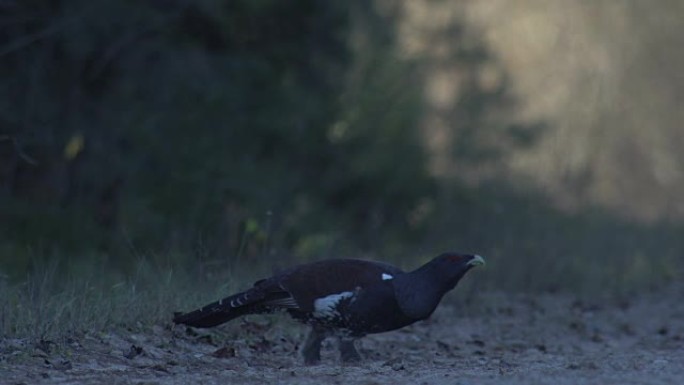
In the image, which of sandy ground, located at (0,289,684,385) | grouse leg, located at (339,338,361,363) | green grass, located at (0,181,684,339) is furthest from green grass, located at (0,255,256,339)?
grouse leg, located at (339,338,361,363)

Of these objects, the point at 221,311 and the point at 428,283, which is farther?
the point at 221,311

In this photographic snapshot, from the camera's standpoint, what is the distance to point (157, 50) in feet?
67.4

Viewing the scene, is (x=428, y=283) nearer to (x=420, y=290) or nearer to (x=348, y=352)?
(x=420, y=290)

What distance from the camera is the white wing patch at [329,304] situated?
1081cm

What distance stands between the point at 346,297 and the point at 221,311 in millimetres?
1023

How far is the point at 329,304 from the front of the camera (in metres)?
10.8

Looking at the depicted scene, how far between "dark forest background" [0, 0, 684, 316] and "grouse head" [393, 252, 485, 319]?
13.0 ft

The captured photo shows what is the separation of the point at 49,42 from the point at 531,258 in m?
7.42

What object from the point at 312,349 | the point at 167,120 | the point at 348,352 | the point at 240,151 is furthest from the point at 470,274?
the point at 312,349

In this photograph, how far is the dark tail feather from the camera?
11.1m

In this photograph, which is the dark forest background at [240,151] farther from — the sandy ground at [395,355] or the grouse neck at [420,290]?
the grouse neck at [420,290]

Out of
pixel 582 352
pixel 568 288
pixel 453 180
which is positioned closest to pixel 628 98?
pixel 453 180

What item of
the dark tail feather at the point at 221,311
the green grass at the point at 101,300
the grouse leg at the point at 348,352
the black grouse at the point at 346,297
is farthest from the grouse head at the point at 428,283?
the green grass at the point at 101,300

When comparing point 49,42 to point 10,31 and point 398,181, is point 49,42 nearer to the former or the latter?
point 10,31
